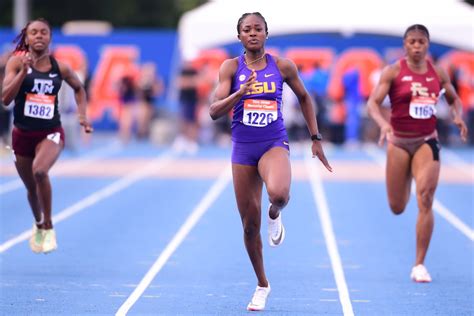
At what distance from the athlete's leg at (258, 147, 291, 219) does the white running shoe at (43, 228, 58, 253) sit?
118 inches

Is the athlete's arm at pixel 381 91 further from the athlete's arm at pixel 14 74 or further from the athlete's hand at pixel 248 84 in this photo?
the athlete's arm at pixel 14 74

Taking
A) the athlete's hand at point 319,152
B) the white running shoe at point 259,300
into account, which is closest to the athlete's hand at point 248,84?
the athlete's hand at point 319,152

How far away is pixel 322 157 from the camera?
344 inches

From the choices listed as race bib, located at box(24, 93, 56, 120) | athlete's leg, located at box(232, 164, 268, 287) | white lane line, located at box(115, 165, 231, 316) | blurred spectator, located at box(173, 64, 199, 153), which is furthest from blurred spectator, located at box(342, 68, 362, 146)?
athlete's leg, located at box(232, 164, 268, 287)

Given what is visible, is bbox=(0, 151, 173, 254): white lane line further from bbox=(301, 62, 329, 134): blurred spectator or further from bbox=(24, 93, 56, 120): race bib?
bbox=(301, 62, 329, 134): blurred spectator

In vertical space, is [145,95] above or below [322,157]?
below

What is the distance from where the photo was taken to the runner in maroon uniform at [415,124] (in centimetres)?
1041

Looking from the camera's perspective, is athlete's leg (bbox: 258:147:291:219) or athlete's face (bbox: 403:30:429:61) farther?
athlete's face (bbox: 403:30:429:61)

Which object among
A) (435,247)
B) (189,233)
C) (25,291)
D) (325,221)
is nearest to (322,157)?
(25,291)

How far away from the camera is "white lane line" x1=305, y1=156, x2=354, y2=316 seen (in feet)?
30.6

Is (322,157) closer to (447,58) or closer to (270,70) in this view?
(270,70)

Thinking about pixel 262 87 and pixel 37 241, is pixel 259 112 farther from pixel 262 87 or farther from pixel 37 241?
pixel 37 241

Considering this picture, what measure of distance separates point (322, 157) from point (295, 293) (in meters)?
1.32

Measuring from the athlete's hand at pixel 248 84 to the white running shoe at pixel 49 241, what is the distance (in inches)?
130
